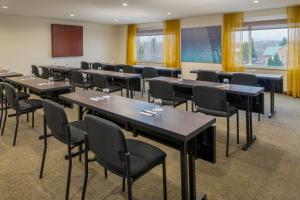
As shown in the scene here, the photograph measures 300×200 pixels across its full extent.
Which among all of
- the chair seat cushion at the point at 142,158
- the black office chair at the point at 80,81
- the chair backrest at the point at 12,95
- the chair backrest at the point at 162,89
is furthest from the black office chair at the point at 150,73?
the chair seat cushion at the point at 142,158

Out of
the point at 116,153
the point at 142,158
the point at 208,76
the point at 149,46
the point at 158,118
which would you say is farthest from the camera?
the point at 149,46

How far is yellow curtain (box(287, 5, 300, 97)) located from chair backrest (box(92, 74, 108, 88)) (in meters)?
5.07

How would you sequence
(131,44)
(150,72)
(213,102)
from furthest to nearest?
(131,44) < (150,72) < (213,102)

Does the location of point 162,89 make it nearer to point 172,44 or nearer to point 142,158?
point 142,158

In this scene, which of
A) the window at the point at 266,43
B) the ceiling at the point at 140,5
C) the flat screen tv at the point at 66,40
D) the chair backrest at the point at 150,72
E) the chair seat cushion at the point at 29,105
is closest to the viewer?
the chair seat cushion at the point at 29,105

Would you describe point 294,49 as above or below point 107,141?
above

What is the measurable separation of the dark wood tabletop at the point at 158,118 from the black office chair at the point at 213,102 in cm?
95

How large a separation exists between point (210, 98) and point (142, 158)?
1.53m

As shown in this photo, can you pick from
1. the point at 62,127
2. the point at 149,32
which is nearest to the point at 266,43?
the point at 149,32

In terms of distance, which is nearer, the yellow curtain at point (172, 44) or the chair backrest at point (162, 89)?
the chair backrest at point (162, 89)

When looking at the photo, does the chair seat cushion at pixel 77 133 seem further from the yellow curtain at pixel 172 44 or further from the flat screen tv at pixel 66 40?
the flat screen tv at pixel 66 40

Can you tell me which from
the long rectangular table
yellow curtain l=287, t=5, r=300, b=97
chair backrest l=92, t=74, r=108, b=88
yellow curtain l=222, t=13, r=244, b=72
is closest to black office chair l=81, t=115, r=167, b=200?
the long rectangular table

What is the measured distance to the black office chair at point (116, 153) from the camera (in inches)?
58.6

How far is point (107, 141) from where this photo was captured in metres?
1.55
